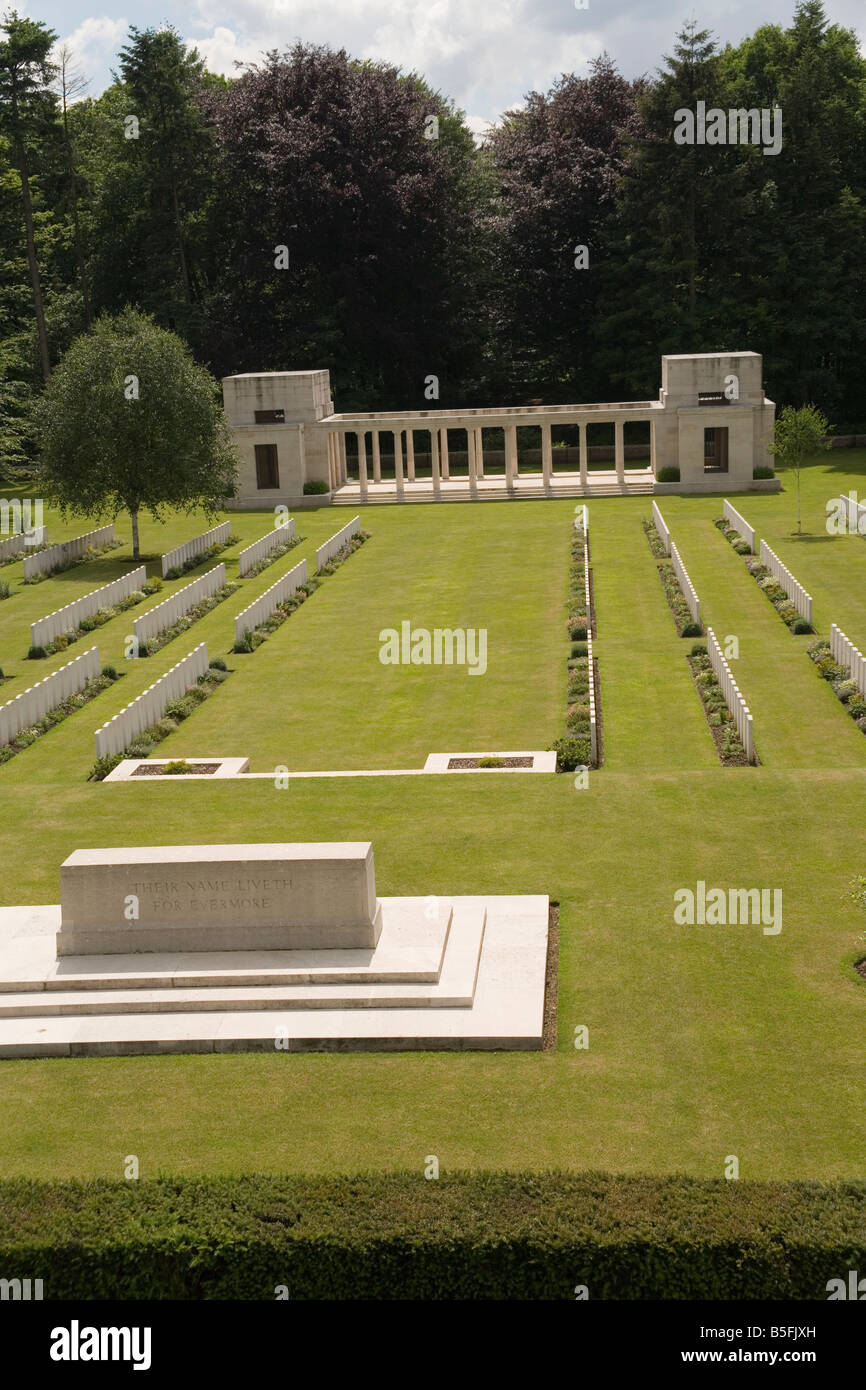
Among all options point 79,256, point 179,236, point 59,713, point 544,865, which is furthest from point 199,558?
point 79,256

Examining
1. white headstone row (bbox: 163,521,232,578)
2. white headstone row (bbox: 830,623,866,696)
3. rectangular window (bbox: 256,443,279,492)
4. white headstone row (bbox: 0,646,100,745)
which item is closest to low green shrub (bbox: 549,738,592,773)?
white headstone row (bbox: 830,623,866,696)

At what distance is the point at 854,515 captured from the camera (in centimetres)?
5559

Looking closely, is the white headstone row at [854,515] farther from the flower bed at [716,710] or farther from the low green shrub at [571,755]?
the low green shrub at [571,755]

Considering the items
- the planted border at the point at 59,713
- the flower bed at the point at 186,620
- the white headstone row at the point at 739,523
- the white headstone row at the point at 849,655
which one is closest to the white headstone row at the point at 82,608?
the flower bed at the point at 186,620

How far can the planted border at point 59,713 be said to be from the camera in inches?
1268

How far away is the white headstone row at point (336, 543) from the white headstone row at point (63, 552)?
9.61 m

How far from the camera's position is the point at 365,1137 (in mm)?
15430

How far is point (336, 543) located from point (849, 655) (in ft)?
83.7

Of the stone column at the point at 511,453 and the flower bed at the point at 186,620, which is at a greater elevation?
the stone column at the point at 511,453

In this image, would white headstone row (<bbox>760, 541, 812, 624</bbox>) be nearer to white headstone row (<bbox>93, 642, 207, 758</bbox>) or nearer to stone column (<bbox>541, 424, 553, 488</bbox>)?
white headstone row (<bbox>93, 642, 207, 758</bbox>)

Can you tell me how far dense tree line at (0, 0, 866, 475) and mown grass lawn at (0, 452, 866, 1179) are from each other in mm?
38427
